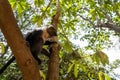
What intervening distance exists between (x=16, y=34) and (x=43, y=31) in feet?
5.08

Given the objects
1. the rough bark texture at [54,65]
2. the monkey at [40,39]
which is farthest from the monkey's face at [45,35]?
the rough bark texture at [54,65]

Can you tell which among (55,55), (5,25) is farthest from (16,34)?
(55,55)

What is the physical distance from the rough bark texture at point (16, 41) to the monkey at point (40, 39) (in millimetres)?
1082

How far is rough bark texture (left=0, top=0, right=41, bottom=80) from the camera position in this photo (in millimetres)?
1983

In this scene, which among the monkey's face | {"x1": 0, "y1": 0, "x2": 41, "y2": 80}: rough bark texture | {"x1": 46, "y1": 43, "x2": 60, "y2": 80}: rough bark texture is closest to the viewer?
{"x1": 0, "y1": 0, "x2": 41, "y2": 80}: rough bark texture

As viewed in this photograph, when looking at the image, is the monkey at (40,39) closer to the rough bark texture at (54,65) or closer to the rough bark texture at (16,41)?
the rough bark texture at (54,65)

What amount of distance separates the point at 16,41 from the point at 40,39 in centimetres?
142

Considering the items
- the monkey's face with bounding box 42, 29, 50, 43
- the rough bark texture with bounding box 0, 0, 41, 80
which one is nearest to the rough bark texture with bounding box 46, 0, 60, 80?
the rough bark texture with bounding box 0, 0, 41, 80

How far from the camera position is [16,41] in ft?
6.59

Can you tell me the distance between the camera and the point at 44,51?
3.27 metres

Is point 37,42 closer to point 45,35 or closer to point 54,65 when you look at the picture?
point 45,35

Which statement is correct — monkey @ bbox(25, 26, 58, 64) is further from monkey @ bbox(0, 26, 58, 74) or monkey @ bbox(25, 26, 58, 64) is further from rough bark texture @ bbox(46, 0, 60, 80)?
rough bark texture @ bbox(46, 0, 60, 80)

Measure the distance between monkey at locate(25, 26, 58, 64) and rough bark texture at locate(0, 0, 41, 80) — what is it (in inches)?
42.6

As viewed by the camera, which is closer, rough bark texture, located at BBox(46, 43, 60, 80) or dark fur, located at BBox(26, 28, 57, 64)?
rough bark texture, located at BBox(46, 43, 60, 80)
